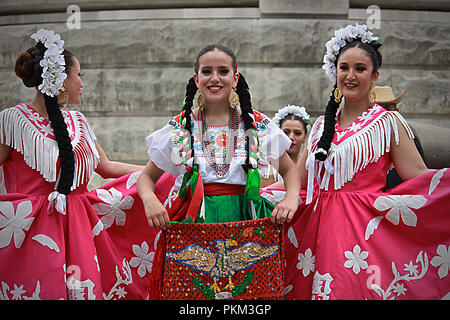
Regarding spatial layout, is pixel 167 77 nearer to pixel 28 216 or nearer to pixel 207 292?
pixel 28 216

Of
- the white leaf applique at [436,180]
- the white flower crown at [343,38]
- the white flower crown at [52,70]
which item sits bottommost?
the white leaf applique at [436,180]

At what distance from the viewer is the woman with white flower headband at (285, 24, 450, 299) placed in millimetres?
2828

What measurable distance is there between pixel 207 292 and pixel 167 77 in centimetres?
459

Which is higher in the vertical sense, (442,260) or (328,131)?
(328,131)

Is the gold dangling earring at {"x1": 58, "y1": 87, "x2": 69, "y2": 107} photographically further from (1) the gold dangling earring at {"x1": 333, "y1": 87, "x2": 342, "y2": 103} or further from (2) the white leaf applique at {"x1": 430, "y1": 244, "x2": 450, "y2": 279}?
(2) the white leaf applique at {"x1": 430, "y1": 244, "x2": 450, "y2": 279}

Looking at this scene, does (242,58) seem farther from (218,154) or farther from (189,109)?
(218,154)

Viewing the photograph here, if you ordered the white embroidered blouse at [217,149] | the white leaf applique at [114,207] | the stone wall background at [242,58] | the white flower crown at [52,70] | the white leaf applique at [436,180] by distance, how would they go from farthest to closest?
the stone wall background at [242,58] → the white leaf applique at [114,207] → the white flower crown at [52,70] → the white leaf applique at [436,180] → the white embroidered blouse at [217,149]

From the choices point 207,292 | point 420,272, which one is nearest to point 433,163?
point 420,272

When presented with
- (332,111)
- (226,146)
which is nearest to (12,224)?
(226,146)

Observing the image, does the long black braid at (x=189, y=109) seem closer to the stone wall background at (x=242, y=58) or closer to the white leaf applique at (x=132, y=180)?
the white leaf applique at (x=132, y=180)

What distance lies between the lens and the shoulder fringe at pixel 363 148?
294 cm

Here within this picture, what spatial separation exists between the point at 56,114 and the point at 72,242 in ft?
2.78

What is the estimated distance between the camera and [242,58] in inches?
263

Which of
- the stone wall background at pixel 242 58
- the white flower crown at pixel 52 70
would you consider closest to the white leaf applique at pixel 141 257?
the white flower crown at pixel 52 70
